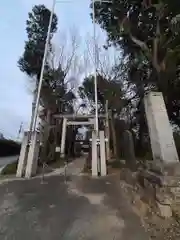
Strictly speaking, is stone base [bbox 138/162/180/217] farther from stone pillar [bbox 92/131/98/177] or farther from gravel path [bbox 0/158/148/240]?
stone pillar [bbox 92/131/98/177]

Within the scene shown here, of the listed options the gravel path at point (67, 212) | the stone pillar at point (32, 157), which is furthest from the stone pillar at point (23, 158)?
the gravel path at point (67, 212)

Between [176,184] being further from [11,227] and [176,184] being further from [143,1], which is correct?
[143,1]

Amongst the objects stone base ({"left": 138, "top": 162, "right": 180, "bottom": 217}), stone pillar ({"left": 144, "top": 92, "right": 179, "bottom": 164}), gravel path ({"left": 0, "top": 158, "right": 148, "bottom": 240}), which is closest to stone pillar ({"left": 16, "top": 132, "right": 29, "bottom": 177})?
gravel path ({"left": 0, "top": 158, "right": 148, "bottom": 240})

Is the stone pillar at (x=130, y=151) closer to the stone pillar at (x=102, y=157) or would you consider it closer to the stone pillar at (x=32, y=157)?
the stone pillar at (x=102, y=157)

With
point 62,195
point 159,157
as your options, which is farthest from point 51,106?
point 159,157

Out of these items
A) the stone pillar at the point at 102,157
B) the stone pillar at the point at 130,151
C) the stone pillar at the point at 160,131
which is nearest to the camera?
the stone pillar at the point at 160,131

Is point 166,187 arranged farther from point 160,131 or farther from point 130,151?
point 130,151

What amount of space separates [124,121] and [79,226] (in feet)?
36.6

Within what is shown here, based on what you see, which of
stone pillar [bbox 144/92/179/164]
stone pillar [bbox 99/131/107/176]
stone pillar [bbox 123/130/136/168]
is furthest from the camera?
stone pillar [bbox 99/131/107/176]

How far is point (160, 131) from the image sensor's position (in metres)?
4.70

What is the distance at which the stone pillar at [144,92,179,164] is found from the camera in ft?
14.5

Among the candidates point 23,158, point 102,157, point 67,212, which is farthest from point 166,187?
point 23,158

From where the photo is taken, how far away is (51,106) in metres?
14.8

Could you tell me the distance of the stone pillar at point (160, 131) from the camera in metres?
4.42
